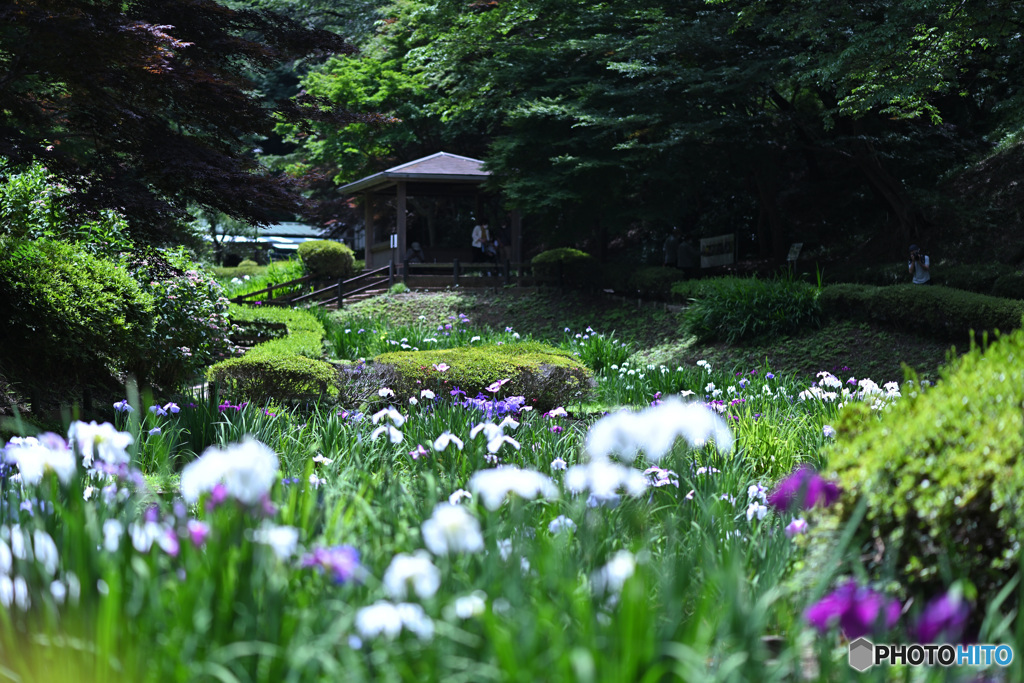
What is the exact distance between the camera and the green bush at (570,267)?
18438 mm

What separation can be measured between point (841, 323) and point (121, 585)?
11.5m

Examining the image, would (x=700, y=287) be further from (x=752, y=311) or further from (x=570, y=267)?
(x=570, y=267)

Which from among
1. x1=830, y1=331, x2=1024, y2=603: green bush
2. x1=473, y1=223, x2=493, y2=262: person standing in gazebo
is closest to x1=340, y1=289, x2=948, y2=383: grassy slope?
x1=473, y1=223, x2=493, y2=262: person standing in gazebo

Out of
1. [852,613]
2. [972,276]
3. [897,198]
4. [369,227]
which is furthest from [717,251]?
[852,613]

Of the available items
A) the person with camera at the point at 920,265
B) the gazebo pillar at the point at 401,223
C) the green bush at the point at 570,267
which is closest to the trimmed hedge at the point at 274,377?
the person with camera at the point at 920,265

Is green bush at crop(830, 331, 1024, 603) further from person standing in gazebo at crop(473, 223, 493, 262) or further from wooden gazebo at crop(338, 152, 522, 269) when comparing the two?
person standing in gazebo at crop(473, 223, 493, 262)

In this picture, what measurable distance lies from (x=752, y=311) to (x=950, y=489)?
10.7 meters

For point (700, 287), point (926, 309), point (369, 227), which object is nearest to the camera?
point (926, 309)

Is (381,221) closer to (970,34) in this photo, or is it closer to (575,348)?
(575,348)

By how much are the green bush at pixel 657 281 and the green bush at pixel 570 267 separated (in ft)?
5.20

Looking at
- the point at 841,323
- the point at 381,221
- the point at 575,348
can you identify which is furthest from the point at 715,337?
the point at 381,221

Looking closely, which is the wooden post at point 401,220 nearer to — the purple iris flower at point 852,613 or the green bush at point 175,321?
the green bush at point 175,321

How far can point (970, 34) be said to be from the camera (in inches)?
396

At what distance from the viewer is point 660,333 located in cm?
1463
